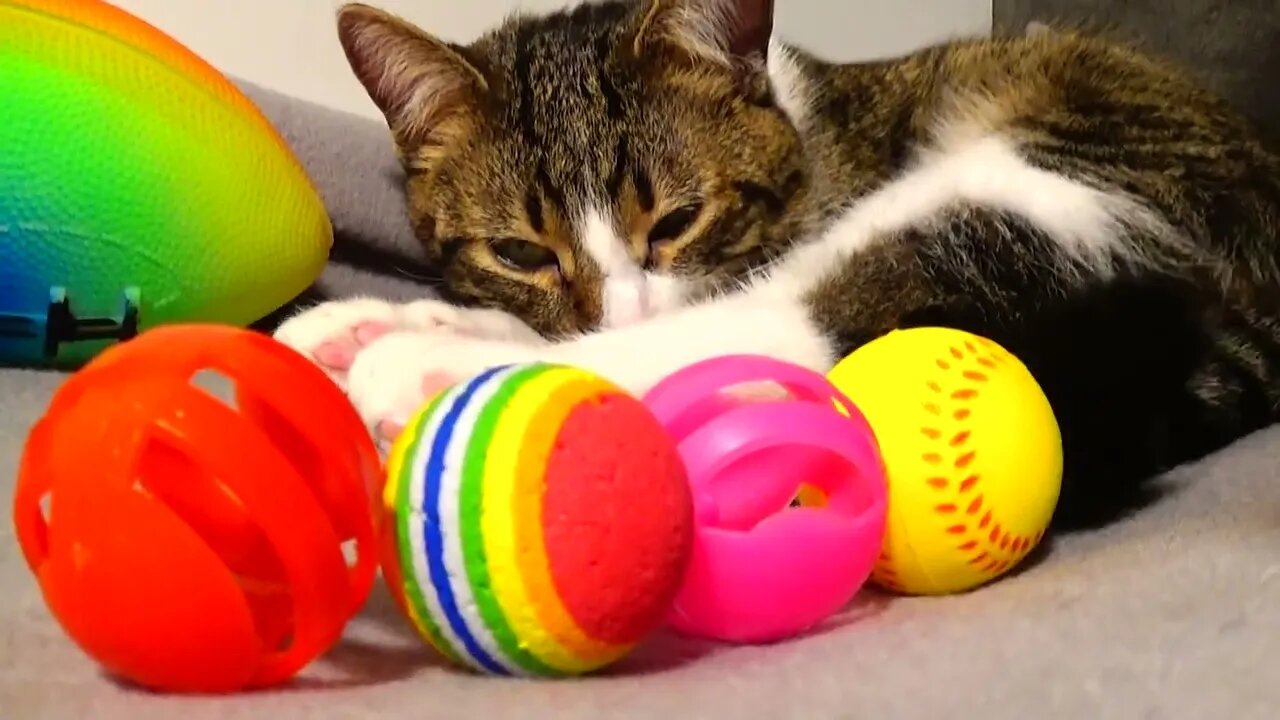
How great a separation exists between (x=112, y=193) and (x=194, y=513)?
1.83 ft

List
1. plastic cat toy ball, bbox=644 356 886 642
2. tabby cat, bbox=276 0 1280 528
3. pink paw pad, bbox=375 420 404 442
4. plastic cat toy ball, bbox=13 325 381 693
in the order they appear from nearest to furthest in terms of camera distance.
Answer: plastic cat toy ball, bbox=13 325 381 693
plastic cat toy ball, bbox=644 356 886 642
pink paw pad, bbox=375 420 404 442
tabby cat, bbox=276 0 1280 528

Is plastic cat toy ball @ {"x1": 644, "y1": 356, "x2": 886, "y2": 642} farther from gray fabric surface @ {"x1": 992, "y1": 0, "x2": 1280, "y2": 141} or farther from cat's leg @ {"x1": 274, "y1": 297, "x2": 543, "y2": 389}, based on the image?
gray fabric surface @ {"x1": 992, "y1": 0, "x2": 1280, "y2": 141}

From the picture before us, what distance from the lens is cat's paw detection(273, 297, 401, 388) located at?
105cm

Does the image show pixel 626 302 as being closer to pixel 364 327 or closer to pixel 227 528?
pixel 364 327

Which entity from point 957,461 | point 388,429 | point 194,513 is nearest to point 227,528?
point 194,513

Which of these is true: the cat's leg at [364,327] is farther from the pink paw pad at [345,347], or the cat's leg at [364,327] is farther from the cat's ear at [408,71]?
the cat's ear at [408,71]

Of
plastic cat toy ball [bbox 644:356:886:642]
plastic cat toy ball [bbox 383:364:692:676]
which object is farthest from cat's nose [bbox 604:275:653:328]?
plastic cat toy ball [bbox 383:364:692:676]

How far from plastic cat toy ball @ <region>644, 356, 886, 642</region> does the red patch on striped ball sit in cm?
6

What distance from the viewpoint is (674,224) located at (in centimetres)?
122

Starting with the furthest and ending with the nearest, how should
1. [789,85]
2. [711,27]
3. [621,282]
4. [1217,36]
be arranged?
[1217,36] → [789,85] → [711,27] → [621,282]

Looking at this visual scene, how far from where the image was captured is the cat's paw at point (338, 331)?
1.05 meters

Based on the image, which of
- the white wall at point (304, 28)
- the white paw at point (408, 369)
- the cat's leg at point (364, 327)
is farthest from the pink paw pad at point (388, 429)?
the white wall at point (304, 28)

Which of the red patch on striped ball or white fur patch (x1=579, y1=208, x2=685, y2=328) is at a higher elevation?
the red patch on striped ball

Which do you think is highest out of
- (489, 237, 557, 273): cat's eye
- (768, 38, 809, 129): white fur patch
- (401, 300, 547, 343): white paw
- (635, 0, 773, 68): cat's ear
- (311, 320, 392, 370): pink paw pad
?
(635, 0, 773, 68): cat's ear
